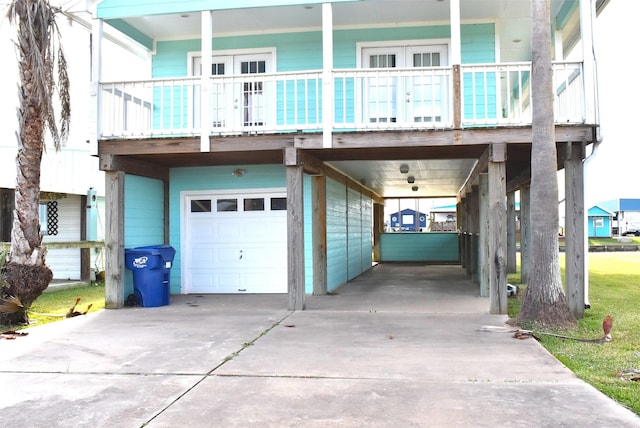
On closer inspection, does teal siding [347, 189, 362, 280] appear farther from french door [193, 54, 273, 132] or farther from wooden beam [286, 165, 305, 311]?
wooden beam [286, 165, 305, 311]

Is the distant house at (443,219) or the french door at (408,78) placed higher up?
the french door at (408,78)

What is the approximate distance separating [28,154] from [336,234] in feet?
23.8

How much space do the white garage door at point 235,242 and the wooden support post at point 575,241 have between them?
18.7 ft

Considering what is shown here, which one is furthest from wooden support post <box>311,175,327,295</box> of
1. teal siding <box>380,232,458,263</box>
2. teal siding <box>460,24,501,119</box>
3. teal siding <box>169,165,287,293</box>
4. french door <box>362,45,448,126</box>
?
teal siding <box>380,232,458,263</box>

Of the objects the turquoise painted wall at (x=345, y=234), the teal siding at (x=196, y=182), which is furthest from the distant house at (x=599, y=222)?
the teal siding at (x=196, y=182)

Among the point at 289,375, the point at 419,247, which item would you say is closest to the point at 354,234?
the point at 419,247

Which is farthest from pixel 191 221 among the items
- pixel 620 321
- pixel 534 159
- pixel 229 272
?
pixel 620 321

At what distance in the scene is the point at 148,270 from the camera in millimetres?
10531

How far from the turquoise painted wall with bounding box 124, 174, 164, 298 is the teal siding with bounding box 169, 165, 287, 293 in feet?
1.11

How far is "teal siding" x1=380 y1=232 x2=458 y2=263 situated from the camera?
24656 millimetres

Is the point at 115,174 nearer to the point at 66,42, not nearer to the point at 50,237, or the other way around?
the point at 66,42

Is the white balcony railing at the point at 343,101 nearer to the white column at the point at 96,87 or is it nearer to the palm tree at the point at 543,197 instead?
the white column at the point at 96,87

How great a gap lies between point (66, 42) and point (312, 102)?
4.67 m

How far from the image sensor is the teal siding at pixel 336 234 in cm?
1320
